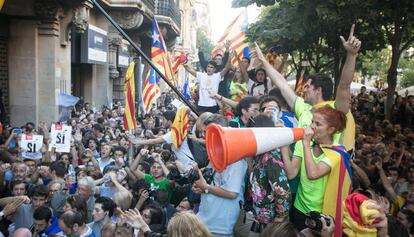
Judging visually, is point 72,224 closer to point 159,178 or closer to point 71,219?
point 71,219

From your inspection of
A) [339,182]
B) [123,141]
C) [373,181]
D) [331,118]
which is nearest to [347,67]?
[331,118]

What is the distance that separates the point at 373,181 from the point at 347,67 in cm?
259

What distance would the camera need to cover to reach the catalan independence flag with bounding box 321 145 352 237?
3.72 meters

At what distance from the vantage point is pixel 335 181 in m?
3.76

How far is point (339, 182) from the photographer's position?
3.77 meters

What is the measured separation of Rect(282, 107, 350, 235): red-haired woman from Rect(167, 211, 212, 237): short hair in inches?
35.0

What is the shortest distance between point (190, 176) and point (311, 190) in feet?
3.89

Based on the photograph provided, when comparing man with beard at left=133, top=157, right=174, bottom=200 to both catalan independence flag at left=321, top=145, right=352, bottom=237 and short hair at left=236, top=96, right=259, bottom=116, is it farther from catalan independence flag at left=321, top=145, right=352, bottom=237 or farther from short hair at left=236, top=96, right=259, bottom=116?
catalan independence flag at left=321, top=145, right=352, bottom=237

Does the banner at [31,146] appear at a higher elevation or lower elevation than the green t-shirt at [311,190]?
lower

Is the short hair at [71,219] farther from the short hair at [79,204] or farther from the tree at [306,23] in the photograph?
the tree at [306,23]

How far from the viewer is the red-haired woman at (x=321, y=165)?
3.68 m

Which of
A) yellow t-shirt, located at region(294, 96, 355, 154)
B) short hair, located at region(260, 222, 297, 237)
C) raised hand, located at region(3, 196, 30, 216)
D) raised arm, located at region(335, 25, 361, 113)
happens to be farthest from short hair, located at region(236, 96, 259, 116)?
raised hand, located at region(3, 196, 30, 216)

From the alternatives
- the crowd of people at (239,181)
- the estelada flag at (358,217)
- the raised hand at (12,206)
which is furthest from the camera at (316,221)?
the raised hand at (12,206)

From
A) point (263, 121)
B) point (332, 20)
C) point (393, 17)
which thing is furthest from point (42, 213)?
point (393, 17)
